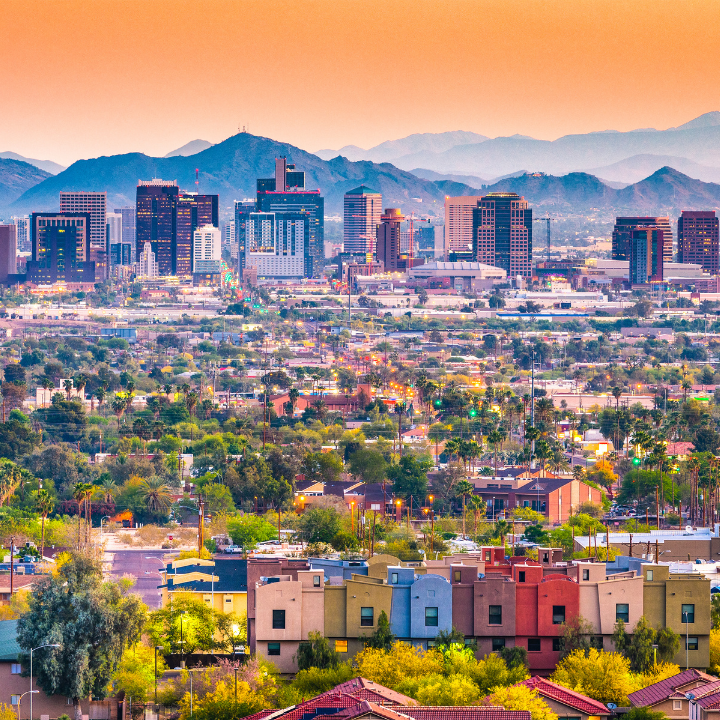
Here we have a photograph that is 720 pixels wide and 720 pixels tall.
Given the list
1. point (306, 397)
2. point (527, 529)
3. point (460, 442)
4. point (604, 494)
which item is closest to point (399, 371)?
point (306, 397)

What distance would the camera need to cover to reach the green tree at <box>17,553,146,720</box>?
126ft

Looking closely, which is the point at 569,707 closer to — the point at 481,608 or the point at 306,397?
the point at 481,608

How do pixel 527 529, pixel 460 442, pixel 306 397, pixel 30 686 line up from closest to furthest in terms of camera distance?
pixel 30 686
pixel 527 529
pixel 460 442
pixel 306 397

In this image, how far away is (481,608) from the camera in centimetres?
4019

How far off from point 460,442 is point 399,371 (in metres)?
60.0

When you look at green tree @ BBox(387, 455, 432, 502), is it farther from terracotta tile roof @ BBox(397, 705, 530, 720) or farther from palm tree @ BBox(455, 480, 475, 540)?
terracotta tile roof @ BBox(397, 705, 530, 720)

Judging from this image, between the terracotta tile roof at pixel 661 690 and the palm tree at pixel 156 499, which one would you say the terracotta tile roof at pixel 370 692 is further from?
the palm tree at pixel 156 499

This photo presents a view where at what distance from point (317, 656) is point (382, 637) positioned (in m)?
1.71

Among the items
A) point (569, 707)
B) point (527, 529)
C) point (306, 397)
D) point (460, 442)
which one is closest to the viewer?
point (569, 707)

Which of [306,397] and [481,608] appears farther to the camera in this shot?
[306,397]

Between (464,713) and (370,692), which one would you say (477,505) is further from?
(464,713)

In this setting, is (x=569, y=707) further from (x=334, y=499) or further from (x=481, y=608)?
(x=334, y=499)

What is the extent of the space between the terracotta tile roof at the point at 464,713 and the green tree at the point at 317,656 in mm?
7578

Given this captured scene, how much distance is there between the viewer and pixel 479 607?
40188 millimetres
